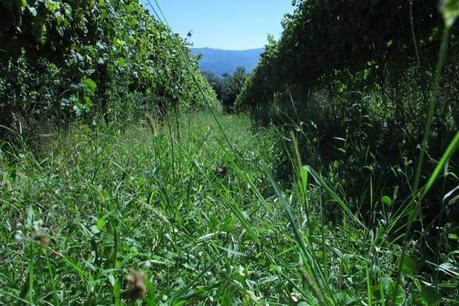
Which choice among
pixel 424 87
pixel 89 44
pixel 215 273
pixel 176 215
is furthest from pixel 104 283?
pixel 89 44

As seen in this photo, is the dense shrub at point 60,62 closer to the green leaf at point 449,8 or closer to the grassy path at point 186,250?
the grassy path at point 186,250

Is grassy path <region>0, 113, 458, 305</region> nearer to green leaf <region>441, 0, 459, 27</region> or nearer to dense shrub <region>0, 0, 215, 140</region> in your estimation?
green leaf <region>441, 0, 459, 27</region>

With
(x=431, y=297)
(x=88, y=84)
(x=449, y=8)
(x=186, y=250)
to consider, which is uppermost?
(x=449, y=8)

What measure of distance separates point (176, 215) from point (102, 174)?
0.91m

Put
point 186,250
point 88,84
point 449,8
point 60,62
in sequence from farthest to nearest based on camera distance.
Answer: point 88,84 → point 60,62 → point 186,250 → point 449,8

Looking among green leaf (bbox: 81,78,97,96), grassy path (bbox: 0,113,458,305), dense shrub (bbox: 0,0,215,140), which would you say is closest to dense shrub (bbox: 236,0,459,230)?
grassy path (bbox: 0,113,458,305)

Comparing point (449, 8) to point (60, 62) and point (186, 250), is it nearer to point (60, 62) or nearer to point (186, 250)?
point (186, 250)

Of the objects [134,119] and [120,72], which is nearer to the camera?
[134,119]

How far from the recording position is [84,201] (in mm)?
2086

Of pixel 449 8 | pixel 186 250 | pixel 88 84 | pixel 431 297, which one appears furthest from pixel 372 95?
pixel 449 8

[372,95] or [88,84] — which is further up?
[372,95]

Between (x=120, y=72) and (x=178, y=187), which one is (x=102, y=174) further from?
(x=120, y=72)

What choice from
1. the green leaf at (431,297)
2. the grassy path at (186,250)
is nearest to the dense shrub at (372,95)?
the grassy path at (186,250)

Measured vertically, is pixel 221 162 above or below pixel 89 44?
below
